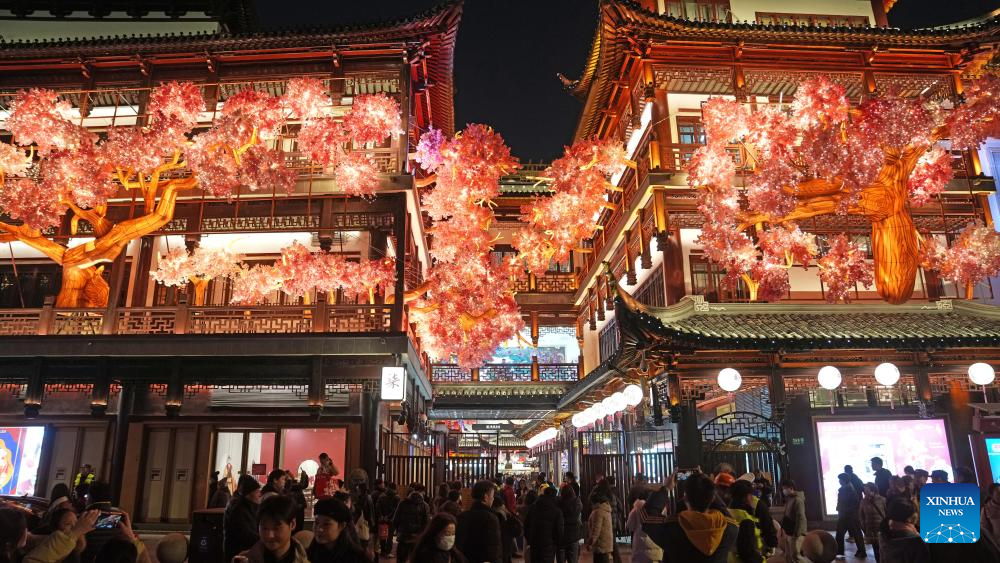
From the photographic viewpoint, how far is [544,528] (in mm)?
7891

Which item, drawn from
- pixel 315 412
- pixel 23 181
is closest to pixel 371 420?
pixel 315 412

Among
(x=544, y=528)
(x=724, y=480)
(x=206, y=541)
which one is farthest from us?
(x=544, y=528)

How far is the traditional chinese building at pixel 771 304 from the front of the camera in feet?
46.5

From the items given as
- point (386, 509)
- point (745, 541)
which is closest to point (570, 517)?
point (386, 509)

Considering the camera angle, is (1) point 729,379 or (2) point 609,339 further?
(2) point 609,339

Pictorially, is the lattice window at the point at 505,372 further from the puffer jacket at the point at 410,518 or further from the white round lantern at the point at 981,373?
the puffer jacket at the point at 410,518

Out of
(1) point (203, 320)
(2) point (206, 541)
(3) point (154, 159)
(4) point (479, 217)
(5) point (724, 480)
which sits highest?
(4) point (479, 217)

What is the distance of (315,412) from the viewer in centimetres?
1443

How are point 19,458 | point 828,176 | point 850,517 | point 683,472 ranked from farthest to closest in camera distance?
point 19,458, point 828,176, point 683,472, point 850,517

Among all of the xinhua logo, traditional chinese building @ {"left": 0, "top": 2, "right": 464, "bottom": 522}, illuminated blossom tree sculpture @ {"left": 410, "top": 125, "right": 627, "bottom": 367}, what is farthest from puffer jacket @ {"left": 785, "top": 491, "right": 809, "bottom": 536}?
illuminated blossom tree sculpture @ {"left": 410, "top": 125, "right": 627, "bottom": 367}

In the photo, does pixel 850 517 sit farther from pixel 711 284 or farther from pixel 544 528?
pixel 711 284

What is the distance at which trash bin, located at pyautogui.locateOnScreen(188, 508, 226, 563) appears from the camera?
713 centimetres

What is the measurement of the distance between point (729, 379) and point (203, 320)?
11604mm

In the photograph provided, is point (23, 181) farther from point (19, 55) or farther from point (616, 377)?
point (616, 377)
